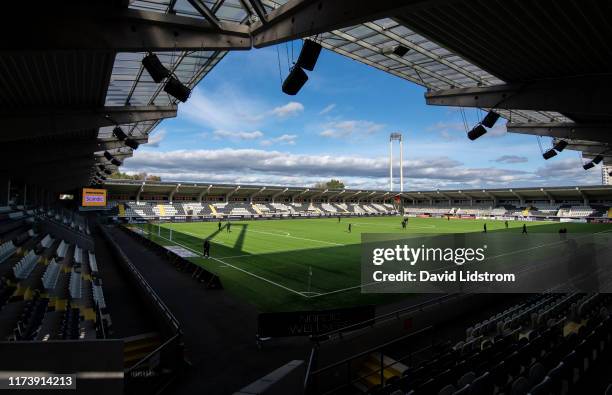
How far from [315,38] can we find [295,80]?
119cm

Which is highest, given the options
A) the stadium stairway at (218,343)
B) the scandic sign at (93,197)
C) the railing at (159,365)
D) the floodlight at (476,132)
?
the floodlight at (476,132)

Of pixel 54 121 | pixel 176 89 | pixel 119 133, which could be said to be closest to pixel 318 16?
pixel 176 89

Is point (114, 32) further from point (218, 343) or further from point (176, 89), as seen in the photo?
point (218, 343)

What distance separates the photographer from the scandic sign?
166 feet

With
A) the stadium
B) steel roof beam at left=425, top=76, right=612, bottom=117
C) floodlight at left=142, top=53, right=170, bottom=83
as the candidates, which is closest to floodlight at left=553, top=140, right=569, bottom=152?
the stadium

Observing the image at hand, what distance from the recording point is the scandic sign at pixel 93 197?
50.6 meters

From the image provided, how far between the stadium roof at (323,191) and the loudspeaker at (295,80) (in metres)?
61.1

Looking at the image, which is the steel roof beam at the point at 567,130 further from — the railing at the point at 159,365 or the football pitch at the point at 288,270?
the railing at the point at 159,365

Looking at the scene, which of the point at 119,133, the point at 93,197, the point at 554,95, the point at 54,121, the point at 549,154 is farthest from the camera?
the point at 93,197

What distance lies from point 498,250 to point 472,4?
2473 cm

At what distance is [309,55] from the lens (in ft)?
27.5

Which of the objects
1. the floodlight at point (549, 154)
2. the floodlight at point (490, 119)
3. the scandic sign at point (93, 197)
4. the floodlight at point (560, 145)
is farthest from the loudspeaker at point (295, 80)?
the scandic sign at point (93, 197)

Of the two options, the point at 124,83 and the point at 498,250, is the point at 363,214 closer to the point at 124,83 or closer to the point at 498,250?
the point at 498,250

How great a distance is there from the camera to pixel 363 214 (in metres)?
86.1
